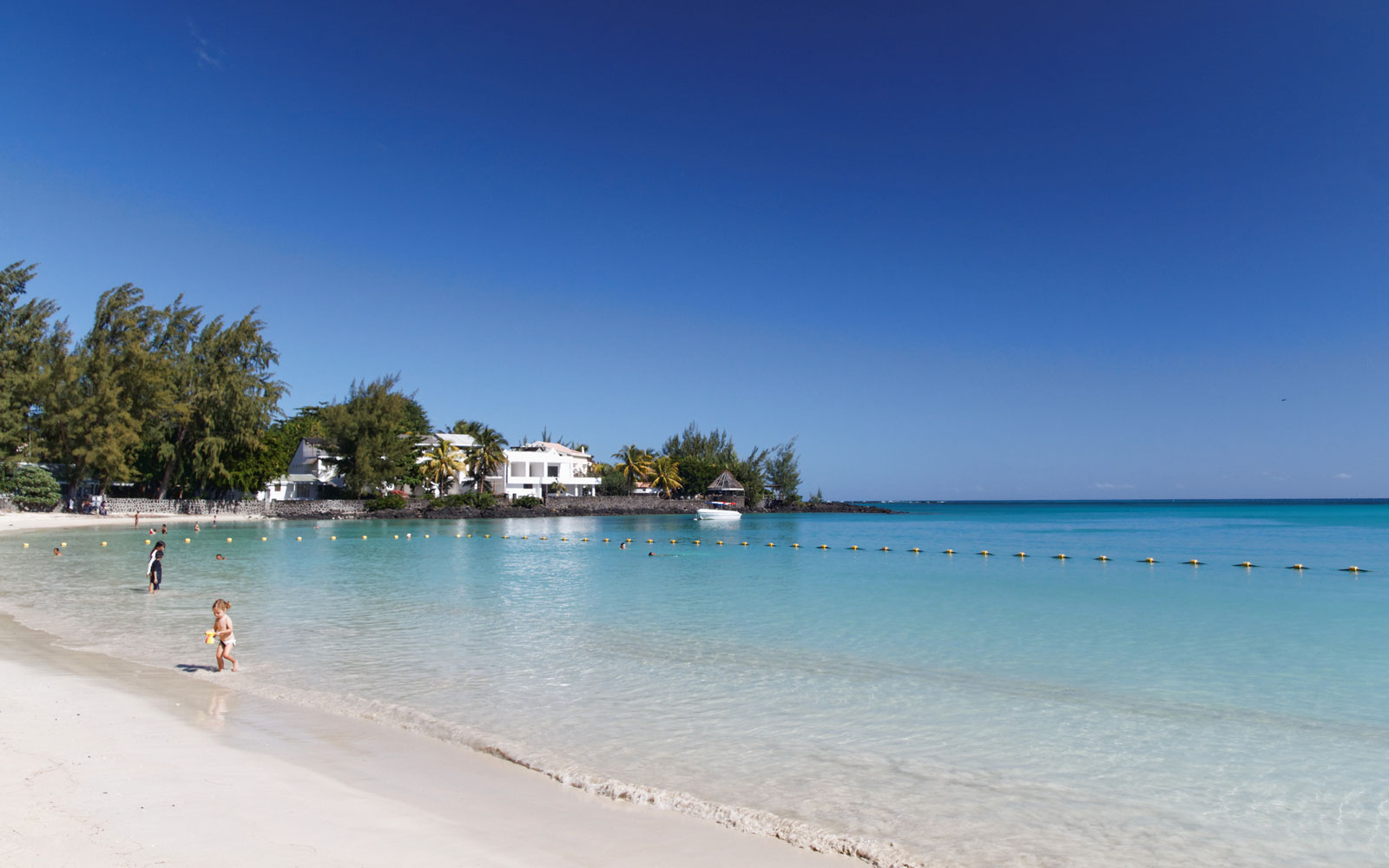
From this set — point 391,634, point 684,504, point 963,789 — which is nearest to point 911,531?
point 684,504

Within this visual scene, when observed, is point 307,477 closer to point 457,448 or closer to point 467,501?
point 457,448

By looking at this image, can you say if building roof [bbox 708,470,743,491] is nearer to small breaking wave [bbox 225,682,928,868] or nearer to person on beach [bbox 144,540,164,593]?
person on beach [bbox 144,540,164,593]

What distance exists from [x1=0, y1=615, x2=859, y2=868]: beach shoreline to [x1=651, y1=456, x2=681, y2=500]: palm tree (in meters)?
89.9

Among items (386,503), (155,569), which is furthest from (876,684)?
(386,503)

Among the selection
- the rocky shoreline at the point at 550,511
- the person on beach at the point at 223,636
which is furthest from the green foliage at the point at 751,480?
the person on beach at the point at 223,636

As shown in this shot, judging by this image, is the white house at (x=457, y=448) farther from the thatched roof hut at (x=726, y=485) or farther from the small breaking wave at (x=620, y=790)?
the small breaking wave at (x=620, y=790)

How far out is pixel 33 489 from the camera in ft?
161

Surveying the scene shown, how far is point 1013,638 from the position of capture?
15039mm

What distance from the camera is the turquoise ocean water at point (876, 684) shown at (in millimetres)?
6410

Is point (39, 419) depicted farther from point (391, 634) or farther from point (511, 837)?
point (511, 837)

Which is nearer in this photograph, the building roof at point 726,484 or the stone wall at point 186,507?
the stone wall at point 186,507

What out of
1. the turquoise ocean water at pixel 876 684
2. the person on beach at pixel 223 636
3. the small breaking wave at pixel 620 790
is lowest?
the turquoise ocean water at pixel 876 684

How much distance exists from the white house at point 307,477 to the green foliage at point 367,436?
14.5ft

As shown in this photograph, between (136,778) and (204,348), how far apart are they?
197 ft
